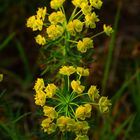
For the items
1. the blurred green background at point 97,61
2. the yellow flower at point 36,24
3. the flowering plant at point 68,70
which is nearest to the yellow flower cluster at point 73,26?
the flowering plant at point 68,70

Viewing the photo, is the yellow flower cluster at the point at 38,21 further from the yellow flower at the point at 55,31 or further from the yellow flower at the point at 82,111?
the yellow flower at the point at 82,111

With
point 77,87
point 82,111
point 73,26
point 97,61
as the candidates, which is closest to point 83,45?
point 73,26

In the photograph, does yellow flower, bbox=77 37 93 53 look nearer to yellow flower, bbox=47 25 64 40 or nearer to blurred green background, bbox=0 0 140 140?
yellow flower, bbox=47 25 64 40

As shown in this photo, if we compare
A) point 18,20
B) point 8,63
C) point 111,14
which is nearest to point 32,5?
point 18,20

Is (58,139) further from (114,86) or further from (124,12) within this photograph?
(124,12)

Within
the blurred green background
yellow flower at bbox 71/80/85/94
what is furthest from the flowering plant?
the blurred green background

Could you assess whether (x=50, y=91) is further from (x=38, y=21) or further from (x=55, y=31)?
(x=38, y=21)

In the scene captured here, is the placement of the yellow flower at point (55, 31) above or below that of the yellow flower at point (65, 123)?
above
